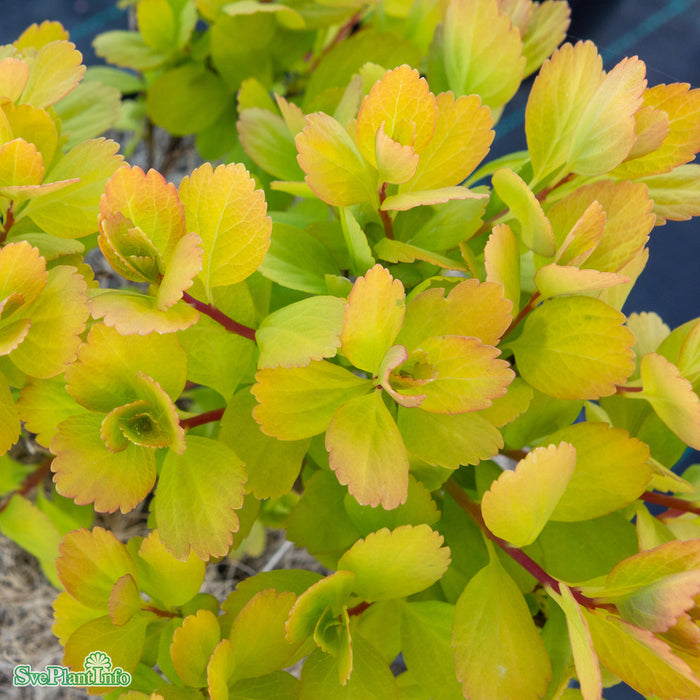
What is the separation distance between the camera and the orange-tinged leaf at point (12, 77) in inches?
14.3

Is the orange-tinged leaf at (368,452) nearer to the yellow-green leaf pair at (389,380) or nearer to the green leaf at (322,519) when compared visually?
the yellow-green leaf pair at (389,380)

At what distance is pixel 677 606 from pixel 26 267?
1.17 feet

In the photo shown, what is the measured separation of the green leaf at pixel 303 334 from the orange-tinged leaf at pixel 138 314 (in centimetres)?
4

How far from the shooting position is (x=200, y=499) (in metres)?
0.34

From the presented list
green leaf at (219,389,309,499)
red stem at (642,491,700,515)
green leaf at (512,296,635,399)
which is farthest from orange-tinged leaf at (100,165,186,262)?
red stem at (642,491,700,515)

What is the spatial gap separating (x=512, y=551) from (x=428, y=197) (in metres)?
0.21

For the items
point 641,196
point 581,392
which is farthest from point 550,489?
point 641,196

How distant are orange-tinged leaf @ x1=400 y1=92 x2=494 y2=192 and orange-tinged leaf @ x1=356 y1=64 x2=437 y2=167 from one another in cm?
2

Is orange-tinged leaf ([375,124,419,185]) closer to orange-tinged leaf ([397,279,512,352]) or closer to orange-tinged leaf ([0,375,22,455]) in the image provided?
orange-tinged leaf ([397,279,512,352])

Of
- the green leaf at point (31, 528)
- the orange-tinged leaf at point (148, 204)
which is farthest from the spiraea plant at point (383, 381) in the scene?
the green leaf at point (31, 528)

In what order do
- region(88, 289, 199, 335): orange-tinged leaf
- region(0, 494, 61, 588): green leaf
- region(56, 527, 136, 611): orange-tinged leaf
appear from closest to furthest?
1. region(88, 289, 199, 335): orange-tinged leaf
2. region(56, 527, 136, 611): orange-tinged leaf
3. region(0, 494, 61, 588): green leaf

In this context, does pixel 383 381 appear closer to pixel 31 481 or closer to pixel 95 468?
pixel 95 468

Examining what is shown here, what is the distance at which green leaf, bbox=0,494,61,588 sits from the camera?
560 millimetres

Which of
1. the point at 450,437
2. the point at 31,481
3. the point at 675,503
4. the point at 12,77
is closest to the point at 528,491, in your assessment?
the point at 450,437
